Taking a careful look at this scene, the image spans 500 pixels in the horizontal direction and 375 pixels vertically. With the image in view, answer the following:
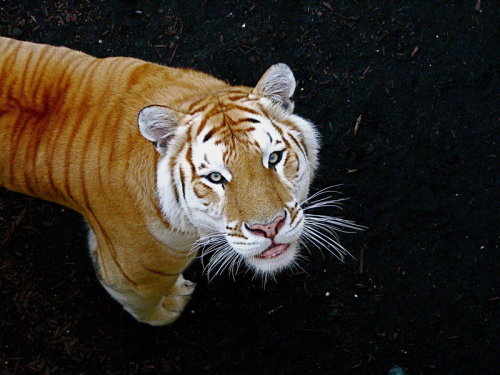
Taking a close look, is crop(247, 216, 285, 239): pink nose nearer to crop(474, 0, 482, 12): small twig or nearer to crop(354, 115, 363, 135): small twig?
crop(354, 115, 363, 135): small twig

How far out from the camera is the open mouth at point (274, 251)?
1.56 m

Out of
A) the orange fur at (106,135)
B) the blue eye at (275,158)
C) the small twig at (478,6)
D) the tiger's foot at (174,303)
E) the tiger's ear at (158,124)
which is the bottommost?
the tiger's foot at (174,303)

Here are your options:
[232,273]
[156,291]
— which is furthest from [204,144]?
[232,273]

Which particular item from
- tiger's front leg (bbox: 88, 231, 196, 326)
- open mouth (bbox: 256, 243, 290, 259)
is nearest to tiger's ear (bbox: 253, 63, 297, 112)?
open mouth (bbox: 256, 243, 290, 259)

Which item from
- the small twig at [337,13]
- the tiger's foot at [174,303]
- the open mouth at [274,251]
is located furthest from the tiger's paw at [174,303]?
the small twig at [337,13]

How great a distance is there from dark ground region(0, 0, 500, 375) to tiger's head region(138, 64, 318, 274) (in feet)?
3.09

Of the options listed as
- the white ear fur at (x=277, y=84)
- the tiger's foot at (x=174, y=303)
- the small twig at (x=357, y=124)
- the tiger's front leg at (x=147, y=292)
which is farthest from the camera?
the small twig at (x=357, y=124)

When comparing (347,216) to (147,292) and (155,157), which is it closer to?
(147,292)

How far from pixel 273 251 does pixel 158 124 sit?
486 mm

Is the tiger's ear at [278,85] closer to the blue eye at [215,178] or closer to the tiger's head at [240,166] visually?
the tiger's head at [240,166]

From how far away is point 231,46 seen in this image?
8.93ft

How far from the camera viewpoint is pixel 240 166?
58.1 inches

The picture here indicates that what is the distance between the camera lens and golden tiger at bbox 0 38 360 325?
4.94 feet

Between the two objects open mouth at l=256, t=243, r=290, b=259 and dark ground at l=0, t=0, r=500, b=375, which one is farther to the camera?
dark ground at l=0, t=0, r=500, b=375
